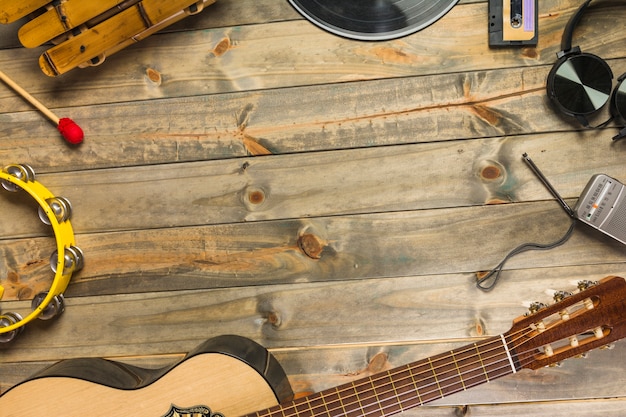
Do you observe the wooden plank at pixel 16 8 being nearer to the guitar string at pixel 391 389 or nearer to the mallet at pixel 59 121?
the mallet at pixel 59 121

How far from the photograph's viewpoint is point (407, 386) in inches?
43.3

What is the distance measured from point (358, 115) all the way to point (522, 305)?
0.57m

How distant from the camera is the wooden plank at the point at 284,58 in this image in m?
1.24

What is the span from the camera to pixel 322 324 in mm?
1269

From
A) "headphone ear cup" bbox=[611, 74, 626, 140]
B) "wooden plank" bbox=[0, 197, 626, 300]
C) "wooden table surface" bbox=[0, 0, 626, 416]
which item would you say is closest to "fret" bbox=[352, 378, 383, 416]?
"wooden table surface" bbox=[0, 0, 626, 416]

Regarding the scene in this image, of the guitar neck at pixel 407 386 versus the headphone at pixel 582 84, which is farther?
the headphone at pixel 582 84

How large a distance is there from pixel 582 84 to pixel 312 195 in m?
0.63

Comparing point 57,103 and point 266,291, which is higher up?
point 57,103

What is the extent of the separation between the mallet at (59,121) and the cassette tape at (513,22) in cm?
96

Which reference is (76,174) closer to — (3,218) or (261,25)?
(3,218)

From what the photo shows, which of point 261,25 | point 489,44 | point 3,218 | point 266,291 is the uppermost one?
point 261,25

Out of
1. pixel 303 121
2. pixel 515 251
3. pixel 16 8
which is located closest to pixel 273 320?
pixel 303 121

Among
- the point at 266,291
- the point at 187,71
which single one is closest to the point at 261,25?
the point at 187,71

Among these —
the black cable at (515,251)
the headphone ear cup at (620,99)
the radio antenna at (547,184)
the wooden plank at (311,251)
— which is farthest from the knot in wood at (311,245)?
the headphone ear cup at (620,99)
